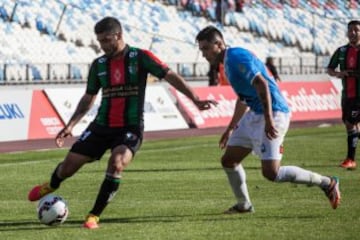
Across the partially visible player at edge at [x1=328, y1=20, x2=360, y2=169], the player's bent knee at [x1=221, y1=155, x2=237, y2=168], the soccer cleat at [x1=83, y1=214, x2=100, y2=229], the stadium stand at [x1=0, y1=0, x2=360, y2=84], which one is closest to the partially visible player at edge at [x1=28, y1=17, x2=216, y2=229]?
the soccer cleat at [x1=83, y1=214, x2=100, y2=229]

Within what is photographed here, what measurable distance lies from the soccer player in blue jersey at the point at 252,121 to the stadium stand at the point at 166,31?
56.2 ft

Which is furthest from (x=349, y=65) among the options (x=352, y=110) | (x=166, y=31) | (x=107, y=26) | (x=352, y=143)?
(x=166, y=31)

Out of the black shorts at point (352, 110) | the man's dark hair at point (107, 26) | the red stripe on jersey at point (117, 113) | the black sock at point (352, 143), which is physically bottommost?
the black sock at point (352, 143)

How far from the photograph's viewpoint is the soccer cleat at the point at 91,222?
10.1 metres

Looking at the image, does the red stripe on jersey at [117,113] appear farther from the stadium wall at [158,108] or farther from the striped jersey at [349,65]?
the stadium wall at [158,108]

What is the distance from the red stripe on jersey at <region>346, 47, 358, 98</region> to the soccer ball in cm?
850

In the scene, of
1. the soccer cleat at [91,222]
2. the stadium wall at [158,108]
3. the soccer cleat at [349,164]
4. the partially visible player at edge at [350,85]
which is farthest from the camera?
the stadium wall at [158,108]

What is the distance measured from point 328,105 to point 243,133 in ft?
81.2

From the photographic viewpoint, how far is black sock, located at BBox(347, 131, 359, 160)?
58.0 ft

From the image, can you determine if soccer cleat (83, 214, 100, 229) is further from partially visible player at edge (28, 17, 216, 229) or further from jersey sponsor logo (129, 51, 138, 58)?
jersey sponsor logo (129, 51, 138, 58)

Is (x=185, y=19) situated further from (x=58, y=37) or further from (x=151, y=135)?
(x=151, y=135)

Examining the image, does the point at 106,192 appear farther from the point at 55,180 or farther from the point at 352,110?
the point at 352,110

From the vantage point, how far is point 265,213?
36.9 ft

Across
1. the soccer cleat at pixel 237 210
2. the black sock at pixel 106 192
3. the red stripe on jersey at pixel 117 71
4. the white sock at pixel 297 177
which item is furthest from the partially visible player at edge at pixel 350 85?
the black sock at pixel 106 192
